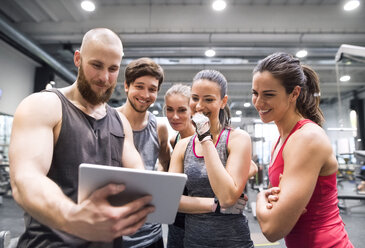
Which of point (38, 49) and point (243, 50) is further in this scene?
point (243, 50)

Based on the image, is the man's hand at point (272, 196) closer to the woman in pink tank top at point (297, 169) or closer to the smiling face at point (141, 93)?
the woman in pink tank top at point (297, 169)

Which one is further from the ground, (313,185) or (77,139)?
(77,139)

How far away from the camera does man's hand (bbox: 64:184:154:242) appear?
0.65 m

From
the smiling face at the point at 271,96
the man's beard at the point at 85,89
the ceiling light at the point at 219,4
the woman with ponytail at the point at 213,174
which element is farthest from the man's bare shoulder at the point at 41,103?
the ceiling light at the point at 219,4

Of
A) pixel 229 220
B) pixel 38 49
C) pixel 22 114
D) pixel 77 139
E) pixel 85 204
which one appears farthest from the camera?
pixel 38 49

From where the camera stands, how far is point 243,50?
6.07 m

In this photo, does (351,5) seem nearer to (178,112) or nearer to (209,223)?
(178,112)

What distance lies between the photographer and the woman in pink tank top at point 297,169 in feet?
3.23

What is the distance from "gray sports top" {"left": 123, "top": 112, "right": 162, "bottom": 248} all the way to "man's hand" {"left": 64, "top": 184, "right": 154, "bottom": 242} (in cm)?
87

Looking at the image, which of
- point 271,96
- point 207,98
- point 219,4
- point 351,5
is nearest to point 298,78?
point 271,96

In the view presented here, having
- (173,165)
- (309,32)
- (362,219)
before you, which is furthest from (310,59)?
(173,165)

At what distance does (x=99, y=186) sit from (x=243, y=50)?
19.6 feet

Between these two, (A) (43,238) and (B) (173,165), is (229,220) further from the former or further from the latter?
(A) (43,238)

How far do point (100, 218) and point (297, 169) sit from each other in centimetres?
75
